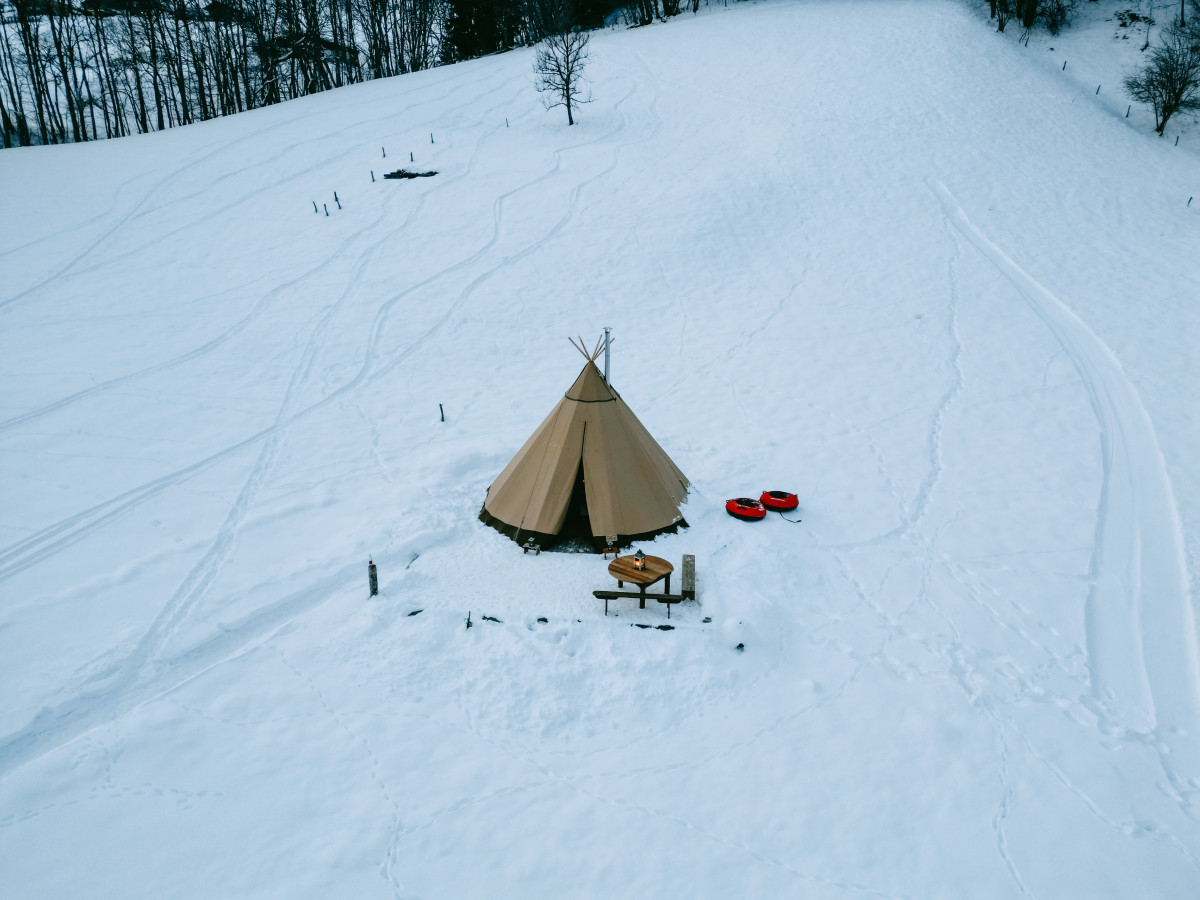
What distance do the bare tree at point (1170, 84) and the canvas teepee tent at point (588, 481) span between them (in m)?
28.5

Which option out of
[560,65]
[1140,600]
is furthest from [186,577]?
[560,65]

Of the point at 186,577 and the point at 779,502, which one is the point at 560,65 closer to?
the point at 779,502

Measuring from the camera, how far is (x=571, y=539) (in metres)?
10.4

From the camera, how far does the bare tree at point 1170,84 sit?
2545 centimetres

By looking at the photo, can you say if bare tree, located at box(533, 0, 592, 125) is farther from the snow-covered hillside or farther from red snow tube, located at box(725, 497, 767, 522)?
red snow tube, located at box(725, 497, 767, 522)

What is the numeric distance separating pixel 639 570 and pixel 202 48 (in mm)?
40668

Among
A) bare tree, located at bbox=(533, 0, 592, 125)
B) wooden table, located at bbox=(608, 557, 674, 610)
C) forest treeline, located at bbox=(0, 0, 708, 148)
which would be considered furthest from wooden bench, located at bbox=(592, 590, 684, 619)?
forest treeline, located at bbox=(0, 0, 708, 148)

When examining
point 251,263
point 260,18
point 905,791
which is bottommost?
point 905,791

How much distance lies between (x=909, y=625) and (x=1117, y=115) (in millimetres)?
29012

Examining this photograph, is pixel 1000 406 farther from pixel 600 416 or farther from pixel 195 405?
pixel 195 405

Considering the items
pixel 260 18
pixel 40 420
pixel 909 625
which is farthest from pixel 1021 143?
pixel 260 18

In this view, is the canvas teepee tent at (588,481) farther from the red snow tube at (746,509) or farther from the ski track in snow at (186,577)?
the ski track in snow at (186,577)

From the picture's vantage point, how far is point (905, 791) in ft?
22.7

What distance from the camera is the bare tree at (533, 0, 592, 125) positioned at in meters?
27.7
